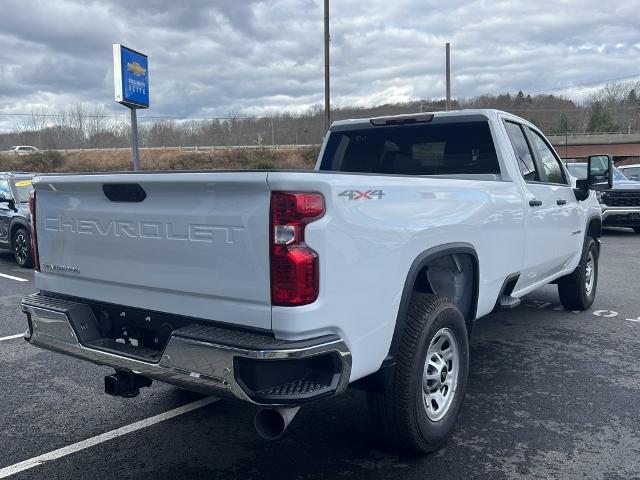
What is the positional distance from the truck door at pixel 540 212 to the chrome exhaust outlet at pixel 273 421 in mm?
2743

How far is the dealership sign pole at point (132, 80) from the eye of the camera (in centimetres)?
1139

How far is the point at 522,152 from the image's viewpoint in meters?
5.04

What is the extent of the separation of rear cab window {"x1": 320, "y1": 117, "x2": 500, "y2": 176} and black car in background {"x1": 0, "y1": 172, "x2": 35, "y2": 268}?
7.19 metres

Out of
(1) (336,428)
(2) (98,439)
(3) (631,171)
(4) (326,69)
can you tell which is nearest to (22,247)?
(2) (98,439)

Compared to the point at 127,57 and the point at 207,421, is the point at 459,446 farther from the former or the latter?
the point at 127,57

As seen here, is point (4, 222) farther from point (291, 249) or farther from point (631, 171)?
point (631, 171)

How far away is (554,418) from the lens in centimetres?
391

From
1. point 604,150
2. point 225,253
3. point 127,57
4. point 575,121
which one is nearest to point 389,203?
point 225,253

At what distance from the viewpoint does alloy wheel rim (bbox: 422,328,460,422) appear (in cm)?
343

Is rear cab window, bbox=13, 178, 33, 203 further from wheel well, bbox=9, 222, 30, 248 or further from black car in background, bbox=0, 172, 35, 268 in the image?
wheel well, bbox=9, 222, 30, 248

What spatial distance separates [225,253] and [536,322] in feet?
15.6

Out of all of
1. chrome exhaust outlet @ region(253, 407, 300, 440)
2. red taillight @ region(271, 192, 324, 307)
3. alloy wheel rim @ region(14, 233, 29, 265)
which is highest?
red taillight @ region(271, 192, 324, 307)

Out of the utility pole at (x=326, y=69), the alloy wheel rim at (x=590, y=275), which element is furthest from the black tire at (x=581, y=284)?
the utility pole at (x=326, y=69)

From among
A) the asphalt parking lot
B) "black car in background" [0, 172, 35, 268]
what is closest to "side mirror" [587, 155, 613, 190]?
the asphalt parking lot
